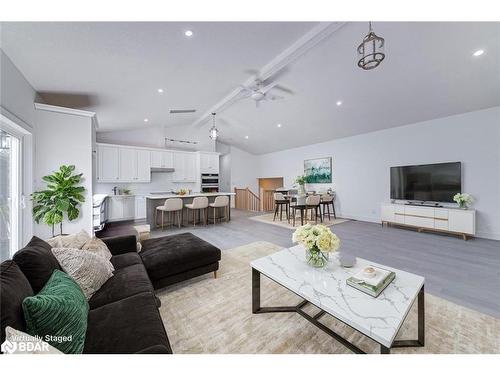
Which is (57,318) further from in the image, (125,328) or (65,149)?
(65,149)

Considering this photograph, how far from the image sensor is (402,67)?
319 centimetres

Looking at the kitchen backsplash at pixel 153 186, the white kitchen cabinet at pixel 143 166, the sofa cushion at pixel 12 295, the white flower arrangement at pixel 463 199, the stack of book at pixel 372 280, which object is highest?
the white kitchen cabinet at pixel 143 166

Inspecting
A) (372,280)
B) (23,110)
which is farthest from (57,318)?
(23,110)

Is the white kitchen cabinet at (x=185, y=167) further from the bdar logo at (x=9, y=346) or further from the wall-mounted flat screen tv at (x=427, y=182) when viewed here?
the bdar logo at (x=9, y=346)

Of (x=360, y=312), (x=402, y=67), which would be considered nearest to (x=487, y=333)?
(x=360, y=312)

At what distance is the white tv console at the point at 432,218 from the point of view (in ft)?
12.5

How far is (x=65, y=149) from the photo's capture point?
3178mm

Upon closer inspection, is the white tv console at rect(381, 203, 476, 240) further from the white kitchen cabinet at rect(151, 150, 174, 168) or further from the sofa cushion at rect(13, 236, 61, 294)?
the white kitchen cabinet at rect(151, 150, 174, 168)

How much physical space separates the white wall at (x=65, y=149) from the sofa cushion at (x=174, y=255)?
1.75 metres

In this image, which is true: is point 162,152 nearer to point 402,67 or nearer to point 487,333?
point 402,67

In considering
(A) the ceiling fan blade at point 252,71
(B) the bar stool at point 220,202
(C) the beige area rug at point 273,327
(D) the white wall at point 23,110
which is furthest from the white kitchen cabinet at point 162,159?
(C) the beige area rug at point 273,327

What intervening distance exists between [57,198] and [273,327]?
3445 mm

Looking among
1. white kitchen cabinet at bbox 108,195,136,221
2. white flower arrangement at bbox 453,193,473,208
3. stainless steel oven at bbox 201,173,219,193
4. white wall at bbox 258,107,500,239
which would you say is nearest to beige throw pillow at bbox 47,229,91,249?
white kitchen cabinet at bbox 108,195,136,221

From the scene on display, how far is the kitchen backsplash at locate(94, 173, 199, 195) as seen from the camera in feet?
19.6
